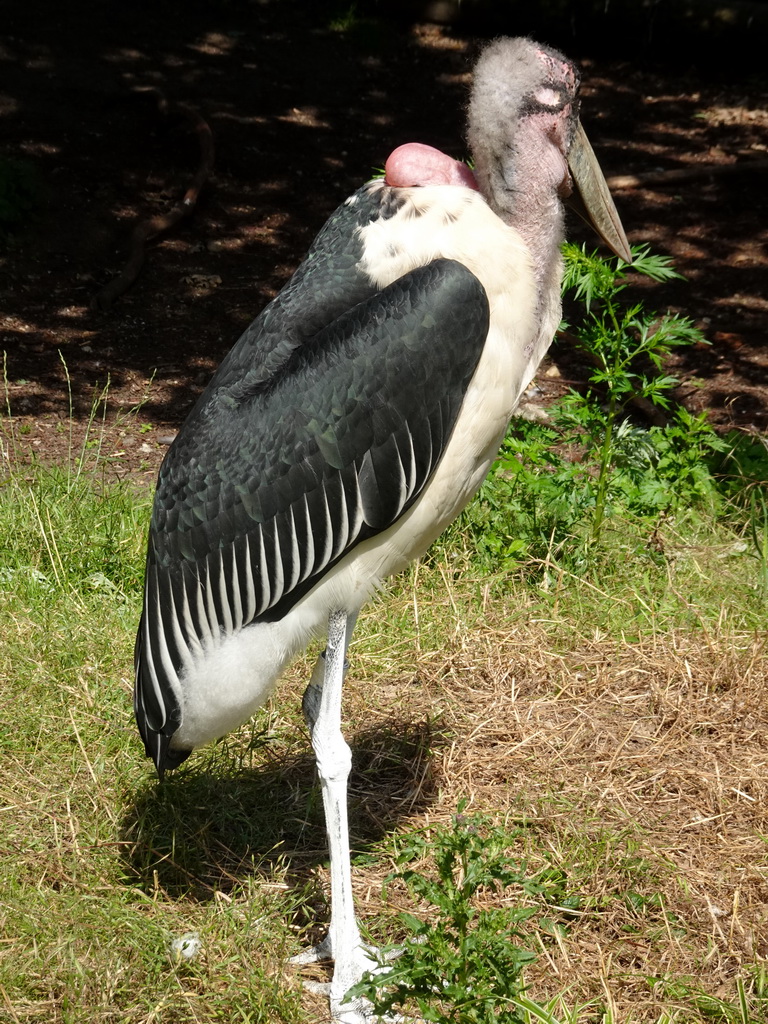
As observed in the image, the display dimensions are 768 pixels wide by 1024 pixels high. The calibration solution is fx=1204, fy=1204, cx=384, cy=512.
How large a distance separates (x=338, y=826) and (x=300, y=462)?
0.83m

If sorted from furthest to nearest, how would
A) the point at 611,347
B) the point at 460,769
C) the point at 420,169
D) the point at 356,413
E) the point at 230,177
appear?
the point at 230,177 < the point at 611,347 < the point at 460,769 < the point at 420,169 < the point at 356,413

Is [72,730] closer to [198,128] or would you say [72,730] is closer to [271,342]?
[271,342]

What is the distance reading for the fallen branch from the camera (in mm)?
6619

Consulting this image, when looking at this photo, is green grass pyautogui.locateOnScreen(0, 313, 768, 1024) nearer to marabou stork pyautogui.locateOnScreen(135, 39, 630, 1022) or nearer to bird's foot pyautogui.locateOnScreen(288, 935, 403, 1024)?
bird's foot pyautogui.locateOnScreen(288, 935, 403, 1024)

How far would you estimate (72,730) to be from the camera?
3.38 m

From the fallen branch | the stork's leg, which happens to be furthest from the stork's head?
the fallen branch

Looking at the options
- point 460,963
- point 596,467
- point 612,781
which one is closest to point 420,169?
point 460,963

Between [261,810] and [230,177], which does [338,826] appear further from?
[230,177]

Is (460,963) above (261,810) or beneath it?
above

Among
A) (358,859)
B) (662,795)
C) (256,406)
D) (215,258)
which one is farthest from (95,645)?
(215,258)

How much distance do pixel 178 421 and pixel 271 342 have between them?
3056 millimetres

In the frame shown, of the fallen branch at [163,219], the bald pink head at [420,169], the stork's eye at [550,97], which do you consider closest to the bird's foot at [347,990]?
the bald pink head at [420,169]

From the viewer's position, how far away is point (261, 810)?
3281 millimetres

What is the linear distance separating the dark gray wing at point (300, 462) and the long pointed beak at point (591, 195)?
477mm
